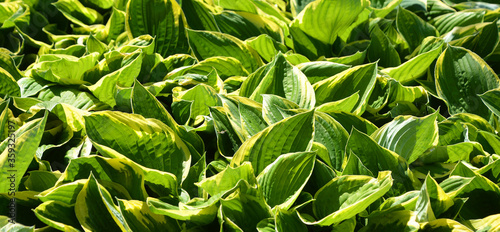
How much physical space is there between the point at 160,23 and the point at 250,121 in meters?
0.73

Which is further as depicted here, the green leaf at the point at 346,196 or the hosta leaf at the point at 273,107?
the hosta leaf at the point at 273,107

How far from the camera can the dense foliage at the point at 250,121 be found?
3.73ft

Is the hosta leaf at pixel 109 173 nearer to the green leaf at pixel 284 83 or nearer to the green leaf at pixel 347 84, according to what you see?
the green leaf at pixel 284 83

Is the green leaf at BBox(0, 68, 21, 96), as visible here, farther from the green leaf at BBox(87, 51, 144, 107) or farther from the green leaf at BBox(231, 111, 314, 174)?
the green leaf at BBox(231, 111, 314, 174)

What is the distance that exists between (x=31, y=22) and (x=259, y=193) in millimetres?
1426

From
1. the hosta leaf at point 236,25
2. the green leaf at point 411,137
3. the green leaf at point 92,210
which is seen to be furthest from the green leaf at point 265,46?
the green leaf at point 92,210

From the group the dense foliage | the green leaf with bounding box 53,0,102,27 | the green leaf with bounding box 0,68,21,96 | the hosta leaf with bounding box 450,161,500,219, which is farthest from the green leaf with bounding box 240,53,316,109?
the green leaf with bounding box 53,0,102,27

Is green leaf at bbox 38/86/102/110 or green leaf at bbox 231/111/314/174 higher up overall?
green leaf at bbox 231/111/314/174

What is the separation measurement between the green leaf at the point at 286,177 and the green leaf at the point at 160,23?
865 millimetres

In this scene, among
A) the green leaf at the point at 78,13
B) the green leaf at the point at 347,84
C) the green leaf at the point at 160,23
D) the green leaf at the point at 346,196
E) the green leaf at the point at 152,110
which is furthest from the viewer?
the green leaf at the point at 78,13

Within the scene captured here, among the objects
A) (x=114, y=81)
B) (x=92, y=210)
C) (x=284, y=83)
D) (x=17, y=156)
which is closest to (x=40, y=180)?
(x=17, y=156)

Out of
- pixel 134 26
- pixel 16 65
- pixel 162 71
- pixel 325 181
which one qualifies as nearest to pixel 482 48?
pixel 325 181

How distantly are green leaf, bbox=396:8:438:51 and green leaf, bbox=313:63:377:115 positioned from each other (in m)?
0.47

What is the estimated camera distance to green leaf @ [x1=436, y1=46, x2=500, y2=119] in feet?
5.11
